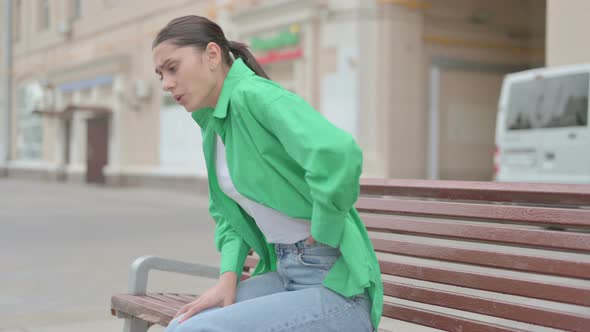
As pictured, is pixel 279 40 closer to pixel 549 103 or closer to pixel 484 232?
pixel 549 103

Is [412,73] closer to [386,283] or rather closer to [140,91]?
[140,91]

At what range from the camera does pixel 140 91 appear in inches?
907

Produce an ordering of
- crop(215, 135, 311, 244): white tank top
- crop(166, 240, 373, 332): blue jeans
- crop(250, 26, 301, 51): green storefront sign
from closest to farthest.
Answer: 1. crop(166, 240, 373, 332): blue jeans
2. crop(215, 135, 311, 244): white tank top
3. crop(250, 26, 301, 51): green storefront sign

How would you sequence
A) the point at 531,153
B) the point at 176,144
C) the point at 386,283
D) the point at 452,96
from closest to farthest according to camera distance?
the point at 386,283 < the point at 531,153 < the point at 452,96 < the point at 176,144

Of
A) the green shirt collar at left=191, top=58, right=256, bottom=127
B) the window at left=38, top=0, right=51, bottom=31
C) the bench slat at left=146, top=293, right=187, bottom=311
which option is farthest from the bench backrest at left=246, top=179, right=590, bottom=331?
the window at left=38, top=0, right=51, bottom=31

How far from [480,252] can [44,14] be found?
33.0 meters

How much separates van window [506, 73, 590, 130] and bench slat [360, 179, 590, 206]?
7.08m

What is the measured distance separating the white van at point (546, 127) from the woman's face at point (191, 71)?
Answer: 26.0 ft

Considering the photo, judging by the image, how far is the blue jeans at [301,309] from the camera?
81.0 inches

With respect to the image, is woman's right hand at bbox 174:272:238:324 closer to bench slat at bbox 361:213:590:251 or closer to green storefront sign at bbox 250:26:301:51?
bench slat at bbox 361:213:590:251

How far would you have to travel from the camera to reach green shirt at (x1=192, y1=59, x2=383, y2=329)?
1.93 m

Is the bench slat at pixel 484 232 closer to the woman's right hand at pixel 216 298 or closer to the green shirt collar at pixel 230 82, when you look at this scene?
the woman's right hand at pixel 216 298

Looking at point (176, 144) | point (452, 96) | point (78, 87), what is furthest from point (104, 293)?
point (78, 87)

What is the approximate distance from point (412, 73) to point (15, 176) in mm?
23001
